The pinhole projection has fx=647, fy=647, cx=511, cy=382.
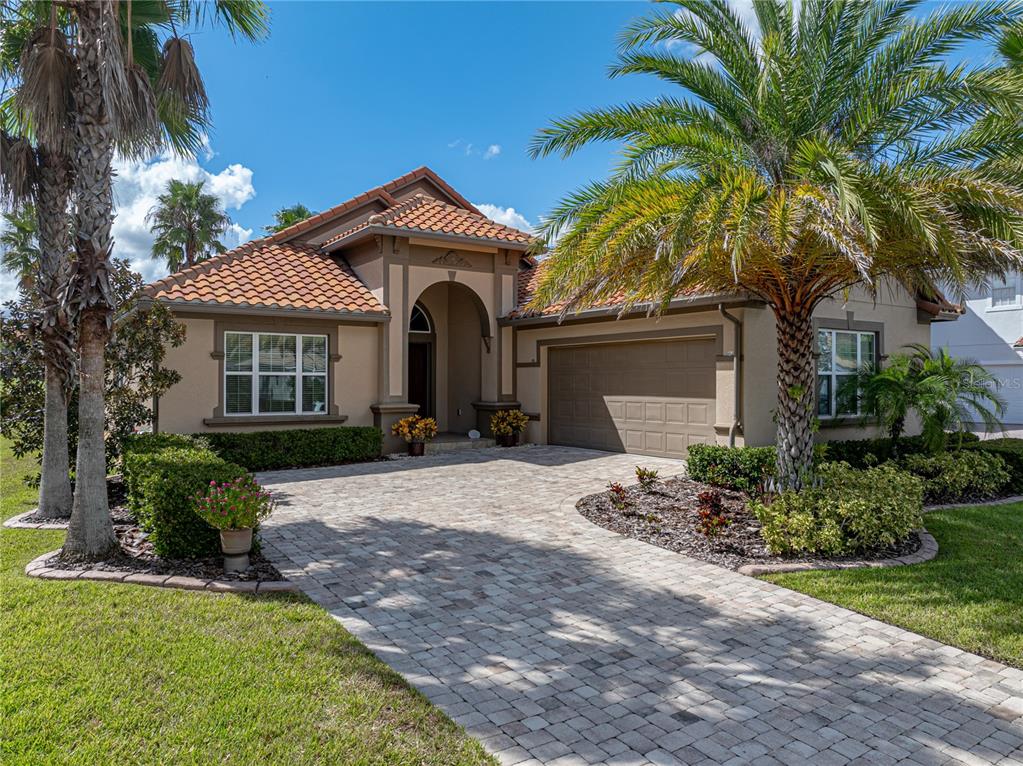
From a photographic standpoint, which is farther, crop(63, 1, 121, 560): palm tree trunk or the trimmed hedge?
the trimmed hedge

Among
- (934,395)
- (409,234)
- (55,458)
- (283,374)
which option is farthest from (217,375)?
(934,395)

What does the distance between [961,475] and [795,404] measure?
419 centimetres

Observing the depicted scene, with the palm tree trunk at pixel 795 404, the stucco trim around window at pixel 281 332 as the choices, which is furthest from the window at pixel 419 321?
the palm tree trunk at pixel 795 404

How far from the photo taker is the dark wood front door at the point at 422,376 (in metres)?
18.6

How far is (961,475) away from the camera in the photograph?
10.6 meters

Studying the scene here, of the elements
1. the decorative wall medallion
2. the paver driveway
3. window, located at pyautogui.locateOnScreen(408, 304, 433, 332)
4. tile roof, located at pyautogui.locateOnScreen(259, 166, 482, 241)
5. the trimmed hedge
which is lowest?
the paver driveway

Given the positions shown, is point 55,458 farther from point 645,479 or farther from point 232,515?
point 645,479

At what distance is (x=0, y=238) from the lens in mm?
23922

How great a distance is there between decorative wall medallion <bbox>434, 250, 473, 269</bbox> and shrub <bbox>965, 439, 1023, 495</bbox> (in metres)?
11.4

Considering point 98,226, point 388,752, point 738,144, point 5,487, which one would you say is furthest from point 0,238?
point 388,752

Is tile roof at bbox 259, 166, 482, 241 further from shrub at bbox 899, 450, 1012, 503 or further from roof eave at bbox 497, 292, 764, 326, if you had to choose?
shrub at bbox 899, 450, 1012, 503

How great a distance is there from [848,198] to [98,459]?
7902 mm

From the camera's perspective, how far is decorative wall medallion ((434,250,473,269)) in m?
15.8

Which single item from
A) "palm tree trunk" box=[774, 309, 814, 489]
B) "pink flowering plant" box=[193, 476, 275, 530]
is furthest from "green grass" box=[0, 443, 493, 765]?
"palm tree trunk" box=[774, 309, 814, 489]
